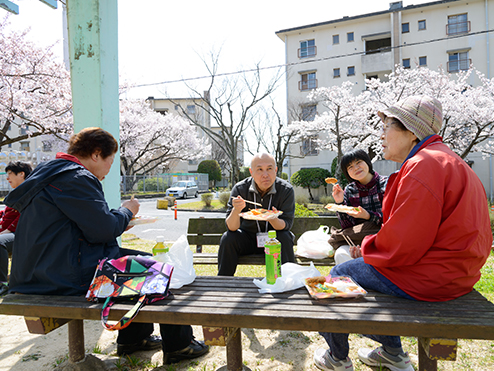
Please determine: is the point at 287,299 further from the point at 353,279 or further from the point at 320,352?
the point at 320,352

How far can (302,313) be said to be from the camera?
1.70m

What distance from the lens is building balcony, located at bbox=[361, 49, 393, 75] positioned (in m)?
25.1

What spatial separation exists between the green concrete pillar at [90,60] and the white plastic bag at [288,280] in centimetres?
255

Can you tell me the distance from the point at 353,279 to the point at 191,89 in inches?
672

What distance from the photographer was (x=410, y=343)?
2.69 meters

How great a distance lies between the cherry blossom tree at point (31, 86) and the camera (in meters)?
12.5

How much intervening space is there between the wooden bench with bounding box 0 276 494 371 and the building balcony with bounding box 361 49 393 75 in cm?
2698

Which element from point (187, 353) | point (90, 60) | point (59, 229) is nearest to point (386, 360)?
point (187, 353)

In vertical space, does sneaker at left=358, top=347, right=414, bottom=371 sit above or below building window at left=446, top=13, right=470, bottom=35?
below

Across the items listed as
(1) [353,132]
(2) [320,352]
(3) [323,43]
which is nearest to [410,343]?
(2) [320,352]

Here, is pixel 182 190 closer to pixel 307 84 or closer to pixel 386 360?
pixel 307 84

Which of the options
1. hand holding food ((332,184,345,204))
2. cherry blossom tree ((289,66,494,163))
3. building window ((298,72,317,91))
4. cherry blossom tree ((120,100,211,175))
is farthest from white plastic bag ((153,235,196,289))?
building window ((298,72,317,91))

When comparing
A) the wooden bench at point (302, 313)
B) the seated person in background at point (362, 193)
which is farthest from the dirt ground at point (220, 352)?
the seated person in background at point (362, 193)

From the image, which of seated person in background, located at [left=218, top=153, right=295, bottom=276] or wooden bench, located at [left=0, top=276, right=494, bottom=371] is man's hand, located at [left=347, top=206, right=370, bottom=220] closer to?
seated person in background, located at [left=218, top=153, right=295, bottom=276]
